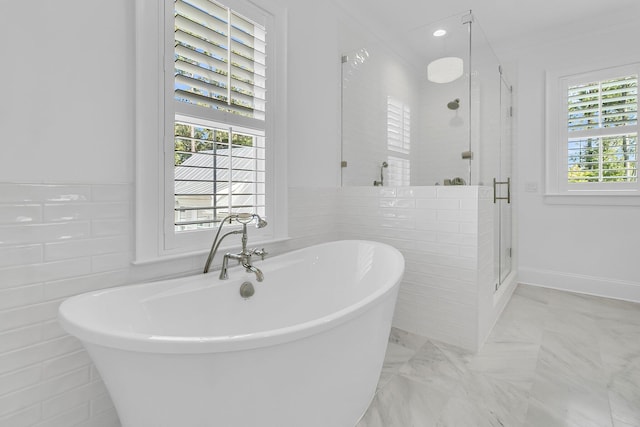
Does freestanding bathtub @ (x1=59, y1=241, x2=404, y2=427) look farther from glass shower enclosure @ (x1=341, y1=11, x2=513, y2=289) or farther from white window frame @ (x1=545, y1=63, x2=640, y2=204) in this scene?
white window frame @ (x1=545, y1=63, x2=640, y2=204)

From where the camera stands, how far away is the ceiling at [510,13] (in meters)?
2.73

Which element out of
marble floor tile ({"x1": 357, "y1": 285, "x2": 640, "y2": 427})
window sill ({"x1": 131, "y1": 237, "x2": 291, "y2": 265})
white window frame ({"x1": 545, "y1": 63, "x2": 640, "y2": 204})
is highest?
white window frame ({"x1": 545, "y1": 63, "x2": 640, "y2": 204})

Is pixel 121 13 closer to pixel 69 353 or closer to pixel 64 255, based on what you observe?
pixel 64 255

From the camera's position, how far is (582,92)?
3121mm

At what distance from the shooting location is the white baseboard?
114 inches

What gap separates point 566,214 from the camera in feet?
10.5

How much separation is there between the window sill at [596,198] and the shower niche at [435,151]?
29.7 inches

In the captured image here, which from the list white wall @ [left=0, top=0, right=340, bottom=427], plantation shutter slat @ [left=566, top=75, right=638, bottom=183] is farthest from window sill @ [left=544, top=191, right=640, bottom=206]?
white wall @ [left=0, top=0, right=340, bottom=427]

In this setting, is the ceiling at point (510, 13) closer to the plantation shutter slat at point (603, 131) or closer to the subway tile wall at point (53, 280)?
the plantation shutter slat at point (603, 131)

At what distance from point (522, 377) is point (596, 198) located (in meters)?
2.26

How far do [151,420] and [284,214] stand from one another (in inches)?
54.1

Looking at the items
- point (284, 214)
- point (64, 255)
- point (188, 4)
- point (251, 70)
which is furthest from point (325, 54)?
point (64, 255)

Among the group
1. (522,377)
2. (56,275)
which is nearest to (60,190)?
(56,275)

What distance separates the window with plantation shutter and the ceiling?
139cm
